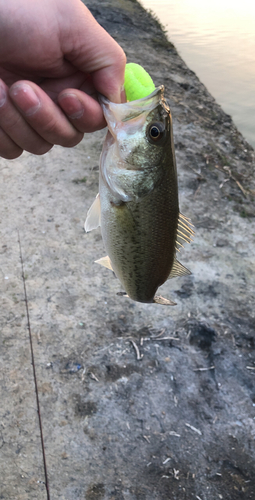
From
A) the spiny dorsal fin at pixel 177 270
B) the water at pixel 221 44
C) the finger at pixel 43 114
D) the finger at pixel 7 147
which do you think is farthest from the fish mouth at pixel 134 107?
the water at pixel 221 44

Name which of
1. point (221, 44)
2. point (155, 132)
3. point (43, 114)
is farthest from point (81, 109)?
point (221, 44)

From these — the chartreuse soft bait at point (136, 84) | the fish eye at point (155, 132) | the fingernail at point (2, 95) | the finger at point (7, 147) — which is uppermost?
the chartreuse soft bait at point (136, 84)

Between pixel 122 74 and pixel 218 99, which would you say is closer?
pixel 122 74

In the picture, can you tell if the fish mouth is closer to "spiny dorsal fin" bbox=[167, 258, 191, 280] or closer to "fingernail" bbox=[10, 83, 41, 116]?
"fingernail" bbox=[10, 83, 41, 116]

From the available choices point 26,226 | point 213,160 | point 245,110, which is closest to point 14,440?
point 26,226

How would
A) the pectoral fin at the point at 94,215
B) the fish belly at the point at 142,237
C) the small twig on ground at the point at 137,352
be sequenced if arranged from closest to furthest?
the fish belly at the point at 142,237
the pectoral fin at the point at 94,215
the small twig on ground at the point at 137,352

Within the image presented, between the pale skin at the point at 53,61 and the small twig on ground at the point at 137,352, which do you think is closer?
the pale skin at the point at 53,61

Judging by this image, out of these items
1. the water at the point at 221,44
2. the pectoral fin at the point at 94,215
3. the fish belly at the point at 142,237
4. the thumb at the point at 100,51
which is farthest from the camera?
the water at the point at 221,44

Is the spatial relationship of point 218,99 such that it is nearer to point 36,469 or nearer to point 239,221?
point 239,221

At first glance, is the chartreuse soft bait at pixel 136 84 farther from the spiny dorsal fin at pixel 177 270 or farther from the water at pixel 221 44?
the water at pixel 221 44
